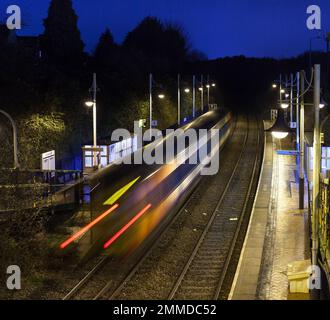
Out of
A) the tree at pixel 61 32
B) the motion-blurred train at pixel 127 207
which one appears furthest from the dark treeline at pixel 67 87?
the motion-blurred train at pixel 127 207

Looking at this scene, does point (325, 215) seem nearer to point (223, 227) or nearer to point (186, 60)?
point (223, 227)

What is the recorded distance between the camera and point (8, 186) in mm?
12539

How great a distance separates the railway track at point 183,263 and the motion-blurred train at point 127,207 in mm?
448

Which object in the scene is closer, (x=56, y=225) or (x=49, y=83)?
(x=56, y=225)

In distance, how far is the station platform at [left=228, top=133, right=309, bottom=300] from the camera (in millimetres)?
12422

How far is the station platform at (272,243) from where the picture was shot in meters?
12.4

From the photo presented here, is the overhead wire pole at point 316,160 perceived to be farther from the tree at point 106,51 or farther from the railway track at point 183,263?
the tree at point 106,51

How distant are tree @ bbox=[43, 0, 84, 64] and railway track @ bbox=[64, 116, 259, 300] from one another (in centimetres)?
2854

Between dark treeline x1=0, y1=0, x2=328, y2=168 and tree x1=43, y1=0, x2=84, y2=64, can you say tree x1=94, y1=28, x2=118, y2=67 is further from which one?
tree x1=43, y1=0, x2=84, y2=64

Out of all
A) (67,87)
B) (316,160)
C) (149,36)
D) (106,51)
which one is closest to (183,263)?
(316,160)

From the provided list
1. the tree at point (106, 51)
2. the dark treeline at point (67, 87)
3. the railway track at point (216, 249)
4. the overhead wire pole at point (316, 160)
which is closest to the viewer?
the overhead wire pole at point (316, 160)

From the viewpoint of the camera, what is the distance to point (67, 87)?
30359 millimetres
